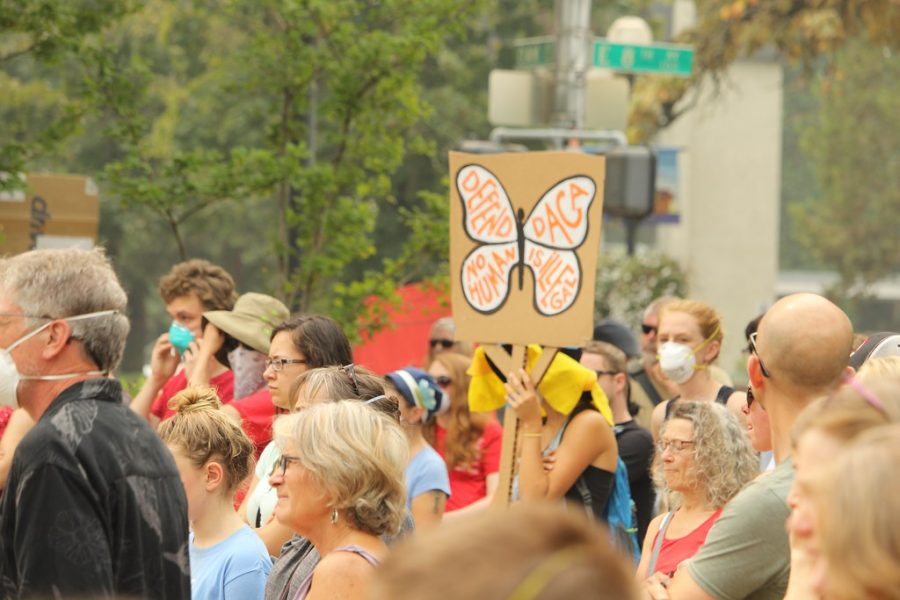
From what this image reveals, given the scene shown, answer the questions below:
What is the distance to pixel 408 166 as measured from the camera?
18.6m

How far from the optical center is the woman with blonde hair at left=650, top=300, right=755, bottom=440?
6.36m

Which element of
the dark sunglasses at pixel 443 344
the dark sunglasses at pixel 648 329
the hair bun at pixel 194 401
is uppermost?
the hair bun at pixel 194 401

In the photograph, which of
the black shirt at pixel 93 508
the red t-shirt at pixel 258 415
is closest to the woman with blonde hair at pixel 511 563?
the black shirt at pixel 93 508

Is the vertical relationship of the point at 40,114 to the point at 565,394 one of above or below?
above

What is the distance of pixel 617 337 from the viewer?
26.6ft

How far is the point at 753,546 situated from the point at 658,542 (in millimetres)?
1523

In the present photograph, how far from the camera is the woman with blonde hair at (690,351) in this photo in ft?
20.9

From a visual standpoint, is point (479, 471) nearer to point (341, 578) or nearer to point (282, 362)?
point (282, 362)

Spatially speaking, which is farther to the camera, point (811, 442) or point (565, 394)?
point (565, 394)

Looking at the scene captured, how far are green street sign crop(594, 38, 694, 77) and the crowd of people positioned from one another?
4.67 metres

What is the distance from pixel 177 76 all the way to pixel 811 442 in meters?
23.3

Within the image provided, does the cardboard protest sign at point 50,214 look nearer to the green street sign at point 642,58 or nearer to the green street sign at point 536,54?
the green street sign at point 536,54

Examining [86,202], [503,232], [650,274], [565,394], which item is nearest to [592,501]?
[565,394]

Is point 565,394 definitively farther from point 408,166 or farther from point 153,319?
point 153,319
